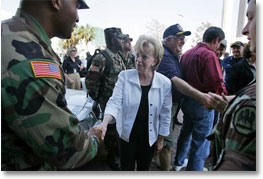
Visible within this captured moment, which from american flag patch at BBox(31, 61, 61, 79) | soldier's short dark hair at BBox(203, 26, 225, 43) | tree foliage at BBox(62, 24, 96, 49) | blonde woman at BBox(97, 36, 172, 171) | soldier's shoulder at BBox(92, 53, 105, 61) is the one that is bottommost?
blonde woman at BBox(97, 36, 172, 171)

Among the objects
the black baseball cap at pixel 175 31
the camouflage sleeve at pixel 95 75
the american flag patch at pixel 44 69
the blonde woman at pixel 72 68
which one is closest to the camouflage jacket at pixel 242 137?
the american flag patch at pixel 44 69

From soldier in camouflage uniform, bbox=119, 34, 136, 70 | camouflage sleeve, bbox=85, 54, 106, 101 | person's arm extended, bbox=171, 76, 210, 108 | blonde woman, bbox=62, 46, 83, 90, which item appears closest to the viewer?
person's arm extended, bbox=171, 76, 210, 108

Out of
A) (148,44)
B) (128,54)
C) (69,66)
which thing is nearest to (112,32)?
(128,54)

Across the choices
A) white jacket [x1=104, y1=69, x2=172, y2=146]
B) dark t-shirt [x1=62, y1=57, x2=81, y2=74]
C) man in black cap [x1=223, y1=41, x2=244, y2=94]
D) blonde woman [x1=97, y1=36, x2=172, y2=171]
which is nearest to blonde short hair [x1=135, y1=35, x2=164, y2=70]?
blonde woman [x1=97, y1=36, x2=172, y2=171]

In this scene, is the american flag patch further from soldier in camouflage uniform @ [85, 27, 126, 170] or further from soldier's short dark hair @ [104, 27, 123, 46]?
soldier's short dark hair @ [104, 27, 123, 46]

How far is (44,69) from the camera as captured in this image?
1.73 feet

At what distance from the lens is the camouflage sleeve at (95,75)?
187 centimetres

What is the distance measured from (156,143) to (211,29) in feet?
3.56

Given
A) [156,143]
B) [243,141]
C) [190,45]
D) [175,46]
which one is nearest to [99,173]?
[156,143]

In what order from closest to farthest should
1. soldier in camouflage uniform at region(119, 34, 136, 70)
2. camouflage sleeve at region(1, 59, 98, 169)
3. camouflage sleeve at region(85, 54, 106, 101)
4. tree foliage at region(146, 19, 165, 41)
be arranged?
camouflage sleeve at region(1, 59, 98, 169) → tree foliage at region(146, 19, 165, 41) → camouflage sleeve at region(85, 54, 106, 101) → soldier in camouflage uniform at region(119, 34, 136, 70)

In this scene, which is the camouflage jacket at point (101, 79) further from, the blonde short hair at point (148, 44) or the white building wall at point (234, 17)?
the white building wall at point (234, 17)

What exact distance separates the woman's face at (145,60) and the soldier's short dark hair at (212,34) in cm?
69

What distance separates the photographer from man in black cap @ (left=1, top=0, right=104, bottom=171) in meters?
0.50

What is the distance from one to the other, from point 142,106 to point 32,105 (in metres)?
0.78
